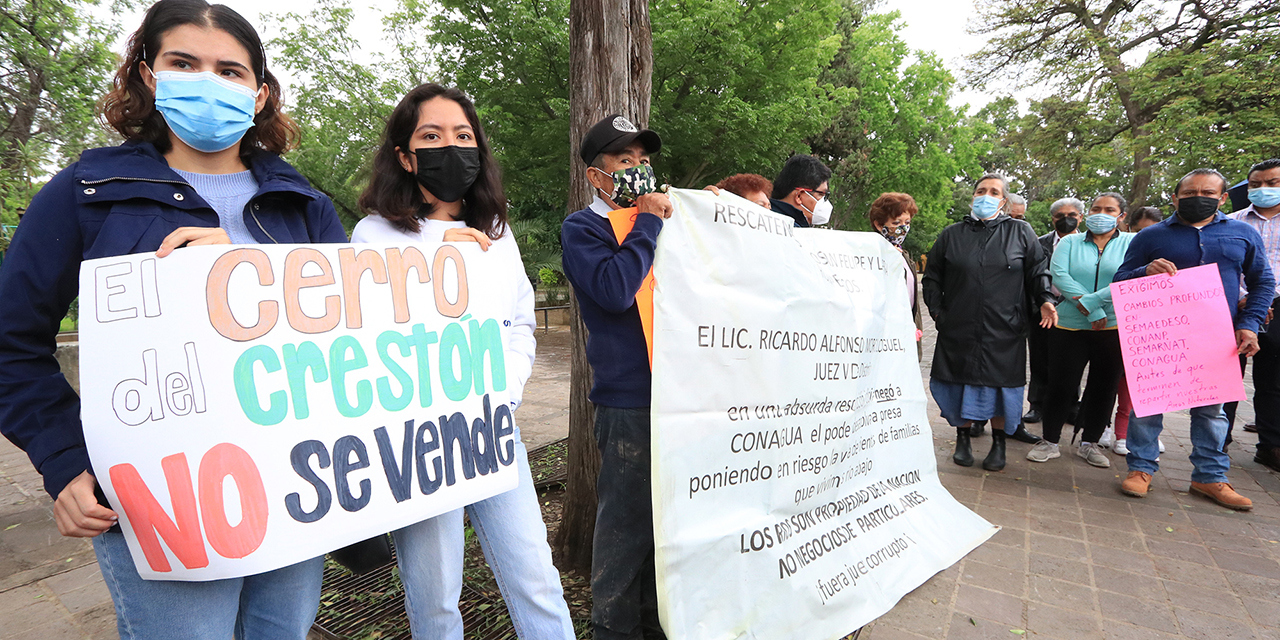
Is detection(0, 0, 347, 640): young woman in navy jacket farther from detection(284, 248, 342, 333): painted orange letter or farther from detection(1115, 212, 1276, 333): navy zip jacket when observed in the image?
detection(1115, 212, 1276, 333): navy zip jacket

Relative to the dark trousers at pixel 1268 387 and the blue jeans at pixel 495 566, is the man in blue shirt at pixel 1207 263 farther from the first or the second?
the blue jeans at pixel 495 566

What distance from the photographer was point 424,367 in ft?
4.83

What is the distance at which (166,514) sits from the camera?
115 centimetres

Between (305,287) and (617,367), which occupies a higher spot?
(305,287)

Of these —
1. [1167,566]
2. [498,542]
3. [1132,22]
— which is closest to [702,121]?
[1167,566]

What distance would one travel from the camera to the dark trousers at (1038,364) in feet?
18.2

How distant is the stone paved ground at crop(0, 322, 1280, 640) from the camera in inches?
98.0

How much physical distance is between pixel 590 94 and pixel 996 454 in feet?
12.8

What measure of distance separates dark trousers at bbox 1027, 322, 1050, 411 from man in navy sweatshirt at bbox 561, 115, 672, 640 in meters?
4.87

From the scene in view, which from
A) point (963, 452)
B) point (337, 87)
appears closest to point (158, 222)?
point (963, 452)

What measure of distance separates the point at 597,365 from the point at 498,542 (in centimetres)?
63

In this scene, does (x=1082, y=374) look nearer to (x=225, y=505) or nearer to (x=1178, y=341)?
(x=1178, y=341)

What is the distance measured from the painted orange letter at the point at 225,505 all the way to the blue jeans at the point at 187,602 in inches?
6.5

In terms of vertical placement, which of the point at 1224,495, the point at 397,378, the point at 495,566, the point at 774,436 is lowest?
the point at 1224,495
